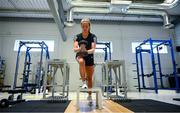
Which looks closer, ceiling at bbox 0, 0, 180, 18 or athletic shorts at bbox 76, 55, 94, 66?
athletic shorts at bbox 76, 55, 94, 66

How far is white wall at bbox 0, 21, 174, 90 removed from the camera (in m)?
7.53

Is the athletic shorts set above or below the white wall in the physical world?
below

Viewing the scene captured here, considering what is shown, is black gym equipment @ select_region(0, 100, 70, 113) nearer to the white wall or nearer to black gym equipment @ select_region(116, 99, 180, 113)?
black gym equipment @ select_region(116, 99, 180, 113)

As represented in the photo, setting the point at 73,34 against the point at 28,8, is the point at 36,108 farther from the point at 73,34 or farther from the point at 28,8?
the point at 73,34

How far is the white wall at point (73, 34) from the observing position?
24.7ft

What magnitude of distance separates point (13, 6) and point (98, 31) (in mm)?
4086

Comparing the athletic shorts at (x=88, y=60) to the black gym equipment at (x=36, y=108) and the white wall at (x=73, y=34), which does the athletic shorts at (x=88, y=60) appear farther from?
the white wall at (x=73, y=34)

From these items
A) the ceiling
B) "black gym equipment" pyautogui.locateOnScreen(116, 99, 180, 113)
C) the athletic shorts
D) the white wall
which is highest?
the ceiling

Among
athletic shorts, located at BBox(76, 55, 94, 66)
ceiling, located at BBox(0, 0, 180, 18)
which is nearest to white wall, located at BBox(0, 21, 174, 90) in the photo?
ceiling, located at BBox(0, 0, 180, 18)

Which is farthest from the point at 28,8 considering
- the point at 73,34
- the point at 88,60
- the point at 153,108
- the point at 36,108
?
the point at 153,108

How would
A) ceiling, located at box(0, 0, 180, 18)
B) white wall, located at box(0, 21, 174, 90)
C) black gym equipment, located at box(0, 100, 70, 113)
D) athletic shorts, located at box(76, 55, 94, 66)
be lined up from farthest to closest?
white wall, located at box(0, 21, 174, 90) → ceiling, located at box(0, 0, 180, 18) → athletic shorts, located at box(76, 55, 94, 66) → black gym equipment, located at box(0, 100, 70, 113)

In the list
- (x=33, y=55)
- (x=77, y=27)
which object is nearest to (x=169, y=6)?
(x=77, y=27)

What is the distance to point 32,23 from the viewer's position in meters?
7.97

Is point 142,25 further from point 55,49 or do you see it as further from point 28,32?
point 28,32
